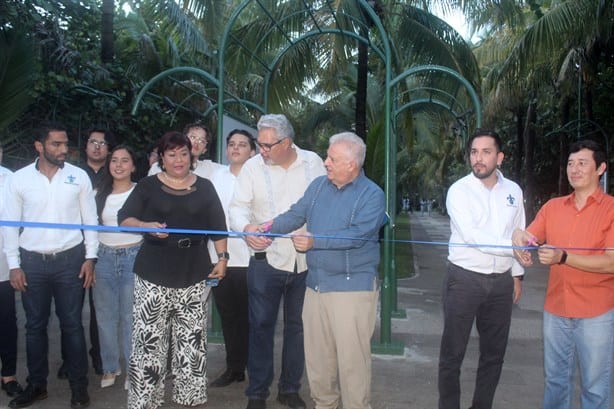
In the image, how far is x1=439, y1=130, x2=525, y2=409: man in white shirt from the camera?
4328mm

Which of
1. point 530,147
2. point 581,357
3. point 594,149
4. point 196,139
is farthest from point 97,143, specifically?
point 530,147

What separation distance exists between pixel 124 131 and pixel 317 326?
6.69 metres

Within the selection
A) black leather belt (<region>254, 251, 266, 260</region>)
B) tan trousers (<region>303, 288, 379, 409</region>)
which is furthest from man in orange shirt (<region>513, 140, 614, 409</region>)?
black leather belt (<region>254, 251, 266, 260</region>)

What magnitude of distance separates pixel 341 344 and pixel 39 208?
2.33 meters

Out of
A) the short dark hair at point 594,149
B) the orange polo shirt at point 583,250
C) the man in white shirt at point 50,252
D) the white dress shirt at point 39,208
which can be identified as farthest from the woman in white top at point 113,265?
the short dark hair at point 594,149

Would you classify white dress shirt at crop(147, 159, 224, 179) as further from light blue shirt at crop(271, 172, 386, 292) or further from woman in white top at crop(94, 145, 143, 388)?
light blue shirt at crop(271, 172, 386, 292)

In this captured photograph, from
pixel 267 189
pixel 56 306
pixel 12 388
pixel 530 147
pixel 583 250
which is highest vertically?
pixel 530 147

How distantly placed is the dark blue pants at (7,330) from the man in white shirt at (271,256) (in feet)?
5.92

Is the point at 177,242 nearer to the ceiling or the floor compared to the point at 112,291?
nearer to the ceiling

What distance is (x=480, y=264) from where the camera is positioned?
4320mm

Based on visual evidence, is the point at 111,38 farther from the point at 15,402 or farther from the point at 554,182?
the point at 554,182

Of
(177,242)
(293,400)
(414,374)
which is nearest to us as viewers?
(177,242)

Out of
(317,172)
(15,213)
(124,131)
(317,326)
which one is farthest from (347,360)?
(124,131)

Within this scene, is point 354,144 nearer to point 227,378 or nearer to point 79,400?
point 227,378
